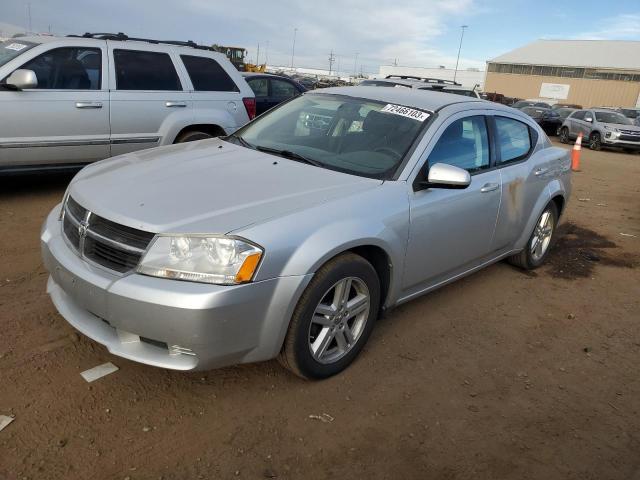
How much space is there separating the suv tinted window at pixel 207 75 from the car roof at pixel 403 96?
3077mm

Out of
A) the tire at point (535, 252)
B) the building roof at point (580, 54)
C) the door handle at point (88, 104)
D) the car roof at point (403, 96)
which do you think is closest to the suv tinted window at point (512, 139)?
the car roof at point (403, 96)

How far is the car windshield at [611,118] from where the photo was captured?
67.3ft

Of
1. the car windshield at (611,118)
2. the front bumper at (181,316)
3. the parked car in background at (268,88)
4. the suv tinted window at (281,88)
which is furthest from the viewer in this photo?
the car windshield at (611,118)

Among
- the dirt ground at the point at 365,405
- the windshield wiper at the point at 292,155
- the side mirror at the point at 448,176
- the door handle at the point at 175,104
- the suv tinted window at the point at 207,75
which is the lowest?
the dirt ground at the point at 365,405

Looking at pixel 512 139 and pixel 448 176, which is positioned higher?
pixel 512 139

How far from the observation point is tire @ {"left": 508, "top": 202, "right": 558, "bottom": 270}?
504 cm

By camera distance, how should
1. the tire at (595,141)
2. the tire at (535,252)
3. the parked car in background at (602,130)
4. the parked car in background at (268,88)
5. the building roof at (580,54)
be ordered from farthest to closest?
1. the building roof at (580,54)
2. the tire at (595,141)
3. the parked car in background at (602,130)
4. the parked car in background at (268,88)
5. the tire at (535,252)

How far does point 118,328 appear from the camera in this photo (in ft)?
8.50

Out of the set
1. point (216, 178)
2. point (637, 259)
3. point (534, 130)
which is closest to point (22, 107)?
point (216, 178)

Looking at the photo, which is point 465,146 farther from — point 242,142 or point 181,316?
point 181,316

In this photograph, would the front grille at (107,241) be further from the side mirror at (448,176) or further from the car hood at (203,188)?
the side mirror at (448,176)

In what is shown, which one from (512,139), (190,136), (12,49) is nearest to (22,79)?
(12,49)

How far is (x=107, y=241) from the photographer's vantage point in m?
2.66

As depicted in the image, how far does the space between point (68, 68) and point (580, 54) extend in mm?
61437
